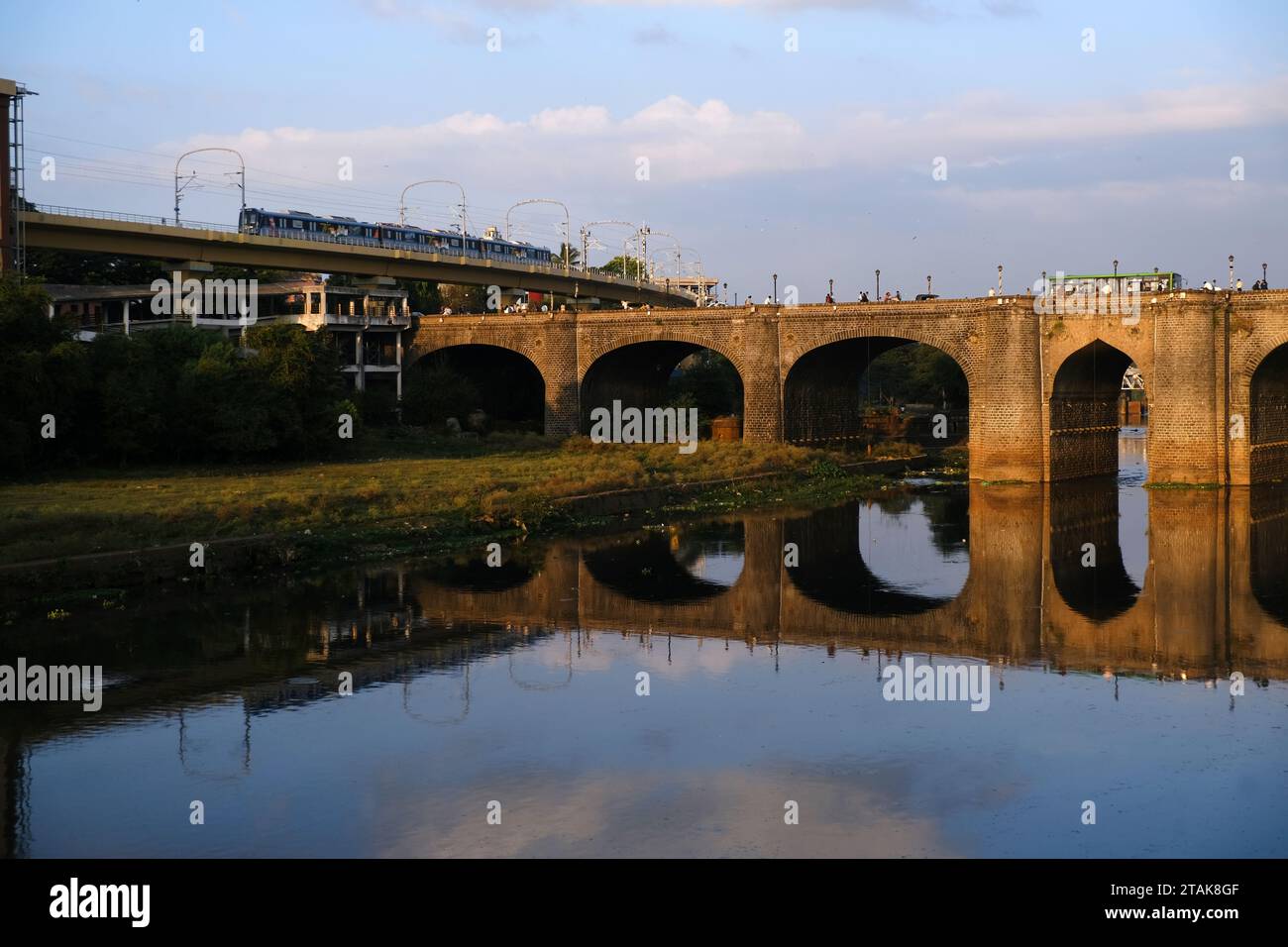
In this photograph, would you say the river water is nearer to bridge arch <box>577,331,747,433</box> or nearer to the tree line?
the tree line

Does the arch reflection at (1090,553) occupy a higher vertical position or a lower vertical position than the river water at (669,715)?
higher

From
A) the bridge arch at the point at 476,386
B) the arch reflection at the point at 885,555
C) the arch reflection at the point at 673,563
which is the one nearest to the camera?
the arch reflection at the point at 885,555

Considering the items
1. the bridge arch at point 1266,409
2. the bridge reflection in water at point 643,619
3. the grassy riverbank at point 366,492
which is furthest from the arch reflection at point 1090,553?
the grassy riverbank at point 366,492

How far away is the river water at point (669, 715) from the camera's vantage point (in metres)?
14.6

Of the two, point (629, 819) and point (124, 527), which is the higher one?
point (124, 527)

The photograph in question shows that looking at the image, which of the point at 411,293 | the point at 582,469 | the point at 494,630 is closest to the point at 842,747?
the point at 494,630

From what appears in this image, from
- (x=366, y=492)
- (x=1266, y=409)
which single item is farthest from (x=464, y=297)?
(x=366, y=492)

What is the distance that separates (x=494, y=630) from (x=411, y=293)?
8647cm

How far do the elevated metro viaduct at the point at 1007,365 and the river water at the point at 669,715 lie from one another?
55.2ft

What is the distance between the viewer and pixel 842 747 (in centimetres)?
1775

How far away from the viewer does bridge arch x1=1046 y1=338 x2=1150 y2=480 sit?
52938 mm

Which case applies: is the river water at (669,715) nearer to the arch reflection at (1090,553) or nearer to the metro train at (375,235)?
the arch reflection at (1090,553)

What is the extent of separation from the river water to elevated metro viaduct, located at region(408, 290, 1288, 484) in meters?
16.8
